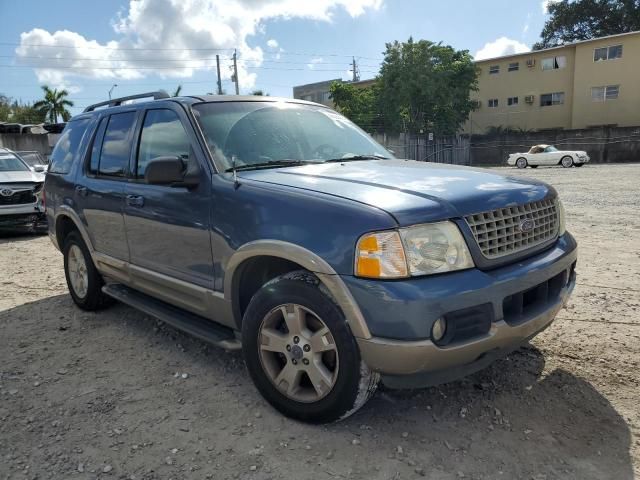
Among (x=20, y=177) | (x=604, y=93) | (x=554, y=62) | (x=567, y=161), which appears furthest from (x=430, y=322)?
(x=554, y=62)

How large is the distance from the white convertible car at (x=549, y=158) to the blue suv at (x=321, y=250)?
1093 inches

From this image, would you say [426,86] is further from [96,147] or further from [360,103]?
[96,147]

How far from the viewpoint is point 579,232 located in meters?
7.58

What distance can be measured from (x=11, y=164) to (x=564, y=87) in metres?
39.4

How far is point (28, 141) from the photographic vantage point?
2522 centimetres

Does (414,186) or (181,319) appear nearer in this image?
(414,186)

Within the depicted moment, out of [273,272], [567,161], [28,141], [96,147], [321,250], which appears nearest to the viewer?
[321,250]

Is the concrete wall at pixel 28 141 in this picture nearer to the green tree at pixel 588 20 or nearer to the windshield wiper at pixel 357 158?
the windshield wiper at pixel 357 158

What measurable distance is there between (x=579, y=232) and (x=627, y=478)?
5.95 m

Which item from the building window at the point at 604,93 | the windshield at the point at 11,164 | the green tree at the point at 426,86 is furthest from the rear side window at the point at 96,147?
the building window at the point at 604,93

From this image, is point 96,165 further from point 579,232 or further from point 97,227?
point 579,232

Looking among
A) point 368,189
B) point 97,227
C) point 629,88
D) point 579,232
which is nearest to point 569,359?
point 368,189

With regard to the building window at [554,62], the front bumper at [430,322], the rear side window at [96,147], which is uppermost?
the building window at [554,62]

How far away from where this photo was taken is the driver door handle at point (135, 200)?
146 inches
